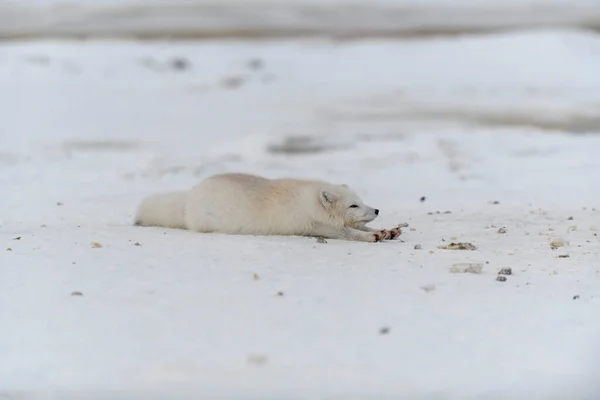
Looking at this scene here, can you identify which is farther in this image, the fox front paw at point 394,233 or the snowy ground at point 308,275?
the fox front paw at point 394,233

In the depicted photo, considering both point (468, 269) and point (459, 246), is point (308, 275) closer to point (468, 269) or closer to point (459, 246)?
point (468, 269)

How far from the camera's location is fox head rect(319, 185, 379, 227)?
21.4 feet

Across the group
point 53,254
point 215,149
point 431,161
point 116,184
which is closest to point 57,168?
point 116,184

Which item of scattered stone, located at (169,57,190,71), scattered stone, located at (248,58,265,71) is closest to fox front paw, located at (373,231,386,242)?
scattered stone, located at (169,57,190,71)

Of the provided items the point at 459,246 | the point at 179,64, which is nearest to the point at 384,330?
the point at 459,246

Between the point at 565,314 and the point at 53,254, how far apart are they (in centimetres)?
325

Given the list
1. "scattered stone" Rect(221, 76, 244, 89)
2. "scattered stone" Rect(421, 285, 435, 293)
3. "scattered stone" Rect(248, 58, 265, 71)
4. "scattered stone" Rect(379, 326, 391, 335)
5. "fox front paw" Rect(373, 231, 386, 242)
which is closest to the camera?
"scattered stone" Rect(379, 326, 391, 335)

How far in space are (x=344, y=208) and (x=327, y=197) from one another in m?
0.16

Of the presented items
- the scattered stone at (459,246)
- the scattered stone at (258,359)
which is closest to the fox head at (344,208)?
the scattered stone at (459,246)

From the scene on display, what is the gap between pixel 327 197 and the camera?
21.4 feet

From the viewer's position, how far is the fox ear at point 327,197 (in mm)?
6520

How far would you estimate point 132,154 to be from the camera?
13.6 metres

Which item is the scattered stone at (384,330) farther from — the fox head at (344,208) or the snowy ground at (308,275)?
the fox head at (344,208)

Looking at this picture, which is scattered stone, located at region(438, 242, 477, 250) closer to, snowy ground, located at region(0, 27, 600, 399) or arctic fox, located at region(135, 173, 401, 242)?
snowy ground, located at region(0, 27, 600, 399)
